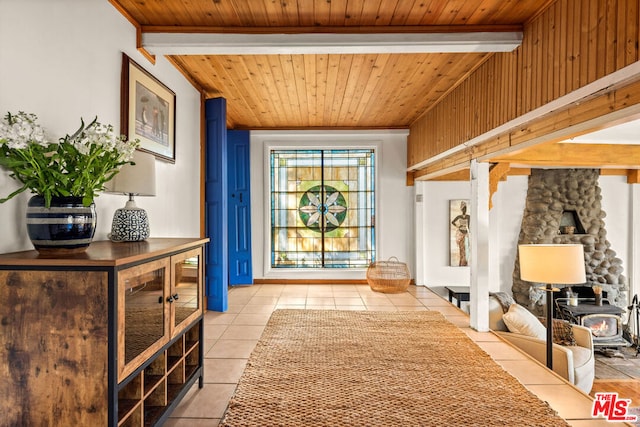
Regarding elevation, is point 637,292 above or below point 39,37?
below

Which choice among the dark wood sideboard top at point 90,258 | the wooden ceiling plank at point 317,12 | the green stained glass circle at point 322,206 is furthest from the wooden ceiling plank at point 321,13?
the green stained glass circle at point 322,206

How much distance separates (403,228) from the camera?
654 centimetres

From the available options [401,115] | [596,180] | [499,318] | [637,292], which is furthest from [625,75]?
[637,292]

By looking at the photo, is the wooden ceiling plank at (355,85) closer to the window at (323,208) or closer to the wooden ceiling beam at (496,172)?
the window at (323,208)

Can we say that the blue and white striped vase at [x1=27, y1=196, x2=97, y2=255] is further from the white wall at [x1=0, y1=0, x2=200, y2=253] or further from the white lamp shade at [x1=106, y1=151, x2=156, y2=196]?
the white lamp shade at [x1=106, y1=151, x2=156, y2=196]

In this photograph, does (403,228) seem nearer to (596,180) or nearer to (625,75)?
(596,180)

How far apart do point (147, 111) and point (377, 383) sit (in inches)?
109

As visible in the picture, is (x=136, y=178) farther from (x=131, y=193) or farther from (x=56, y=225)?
(x=56, y=225)

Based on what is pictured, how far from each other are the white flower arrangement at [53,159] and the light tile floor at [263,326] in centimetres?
148

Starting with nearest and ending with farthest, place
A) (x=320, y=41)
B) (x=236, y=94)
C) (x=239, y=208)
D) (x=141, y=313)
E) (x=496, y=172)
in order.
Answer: (x=141, y=313), (x=320, y=41), (x=496, y=172), (x=236, y=94), (x=239, y=208)

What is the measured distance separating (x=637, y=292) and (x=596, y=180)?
207cm

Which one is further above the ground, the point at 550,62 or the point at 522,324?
the point at 550,62

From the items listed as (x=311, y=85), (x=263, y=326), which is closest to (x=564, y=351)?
(x=263, y=326)

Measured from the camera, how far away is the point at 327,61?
3.62m
